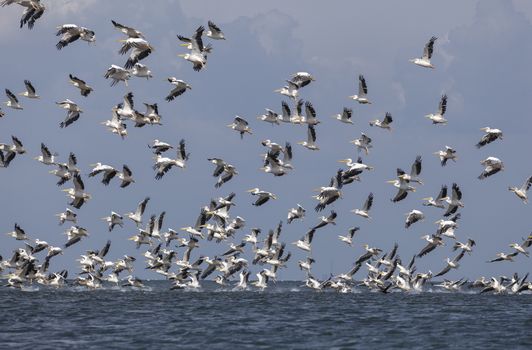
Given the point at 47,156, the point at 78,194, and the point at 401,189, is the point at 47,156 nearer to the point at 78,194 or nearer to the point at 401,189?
the point at 78,194

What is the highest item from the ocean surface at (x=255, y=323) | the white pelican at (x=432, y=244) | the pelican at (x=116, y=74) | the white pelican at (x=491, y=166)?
the pelican at (x=116, y=74)

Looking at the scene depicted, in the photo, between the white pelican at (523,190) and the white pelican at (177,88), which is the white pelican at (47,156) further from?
the white pelican at (523,190)

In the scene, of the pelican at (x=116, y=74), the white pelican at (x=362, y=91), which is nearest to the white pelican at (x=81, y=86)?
the pelican at (x=116, y=74)

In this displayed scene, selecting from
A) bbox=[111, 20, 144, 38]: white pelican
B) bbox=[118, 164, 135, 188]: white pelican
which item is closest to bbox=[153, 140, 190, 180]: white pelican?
bbox=[118, 164, 135, 188]: white pelican

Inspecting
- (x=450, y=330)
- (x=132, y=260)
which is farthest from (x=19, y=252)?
(x=450, y=330)

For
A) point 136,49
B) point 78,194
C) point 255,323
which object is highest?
point 136,49

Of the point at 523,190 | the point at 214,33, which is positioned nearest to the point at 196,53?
the point at 214,33

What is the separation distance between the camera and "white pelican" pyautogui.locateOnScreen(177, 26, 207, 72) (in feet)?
173

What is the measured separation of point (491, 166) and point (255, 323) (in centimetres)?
1357

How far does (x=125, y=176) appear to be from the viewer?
57.8 metres

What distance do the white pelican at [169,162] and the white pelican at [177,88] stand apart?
148 inches

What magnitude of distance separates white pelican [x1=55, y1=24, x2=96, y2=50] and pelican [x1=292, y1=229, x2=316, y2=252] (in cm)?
2313

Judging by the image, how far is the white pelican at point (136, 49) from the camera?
50.6m

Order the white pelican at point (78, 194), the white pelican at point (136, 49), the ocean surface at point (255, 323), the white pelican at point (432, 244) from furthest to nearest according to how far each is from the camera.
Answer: the white pelican at point (432, 244) < the white pelican at point (78, 194) < the white pelican at point (136, 49) < the ocean surface at point (255, 323)
